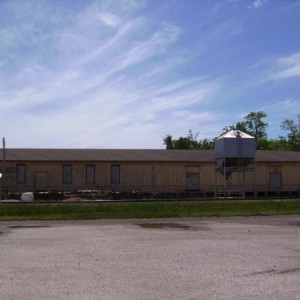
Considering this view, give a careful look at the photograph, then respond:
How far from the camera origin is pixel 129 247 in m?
12.2

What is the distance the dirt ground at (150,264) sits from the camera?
7598 millimetres

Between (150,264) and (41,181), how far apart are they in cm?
3862

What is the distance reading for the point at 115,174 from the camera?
1929 inches

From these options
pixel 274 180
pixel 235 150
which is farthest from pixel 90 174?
pixel 274 180

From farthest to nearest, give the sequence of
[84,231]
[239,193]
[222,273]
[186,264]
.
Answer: [239,193] < [84,231] < [186,264] < [222,273]

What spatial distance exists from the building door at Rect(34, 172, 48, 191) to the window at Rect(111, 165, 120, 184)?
6.08 metres

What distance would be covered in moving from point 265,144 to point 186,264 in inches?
3246

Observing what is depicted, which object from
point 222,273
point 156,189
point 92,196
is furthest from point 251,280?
point 156,189

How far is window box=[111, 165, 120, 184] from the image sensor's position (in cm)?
4881

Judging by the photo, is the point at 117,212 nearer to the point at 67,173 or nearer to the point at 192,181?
the point at 67,173

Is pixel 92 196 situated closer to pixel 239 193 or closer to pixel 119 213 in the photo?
pixel 239 193

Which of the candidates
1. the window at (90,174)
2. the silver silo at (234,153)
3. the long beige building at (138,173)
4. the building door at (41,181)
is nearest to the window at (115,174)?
the long beige building at (138,173)

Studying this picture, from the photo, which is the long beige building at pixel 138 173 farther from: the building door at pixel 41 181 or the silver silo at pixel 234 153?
the silver silo at pixel 234 153

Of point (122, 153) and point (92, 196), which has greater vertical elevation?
point (122, 153)
